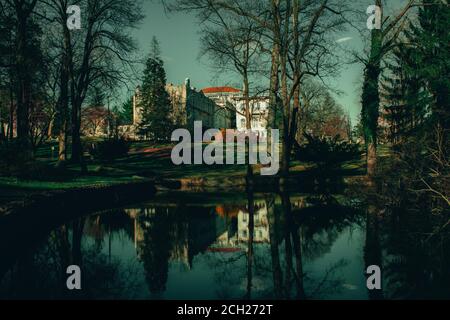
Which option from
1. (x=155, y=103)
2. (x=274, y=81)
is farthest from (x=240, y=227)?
(x=155, y=103)

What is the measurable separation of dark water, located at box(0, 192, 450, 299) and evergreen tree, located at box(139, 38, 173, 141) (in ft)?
156

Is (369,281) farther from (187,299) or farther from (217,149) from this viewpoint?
(217,149)

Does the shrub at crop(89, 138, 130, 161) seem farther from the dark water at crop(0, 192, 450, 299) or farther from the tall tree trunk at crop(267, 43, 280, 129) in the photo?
the dark water at crop(0, 192, 450, 299)

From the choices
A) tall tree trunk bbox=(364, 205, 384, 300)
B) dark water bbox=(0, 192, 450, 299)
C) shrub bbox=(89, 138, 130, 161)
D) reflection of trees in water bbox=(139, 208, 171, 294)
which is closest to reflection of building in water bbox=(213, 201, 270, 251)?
dark water bbox=(0, 192, 450, 299)

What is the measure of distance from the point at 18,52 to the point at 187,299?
20357mm

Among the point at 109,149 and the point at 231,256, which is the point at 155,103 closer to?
the point at 109,149

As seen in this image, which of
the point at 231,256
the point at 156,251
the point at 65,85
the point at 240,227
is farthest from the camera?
the point at 65,85

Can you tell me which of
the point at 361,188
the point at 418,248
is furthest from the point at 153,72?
the point at 418,248

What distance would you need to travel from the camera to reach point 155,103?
2491 inches

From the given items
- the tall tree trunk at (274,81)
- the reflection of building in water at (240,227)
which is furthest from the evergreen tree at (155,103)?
the reflection of building in water at (240,227)

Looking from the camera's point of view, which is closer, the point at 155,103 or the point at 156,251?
the point at 156,251

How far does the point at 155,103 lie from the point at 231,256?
185 feet

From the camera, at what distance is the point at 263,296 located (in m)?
5.85
